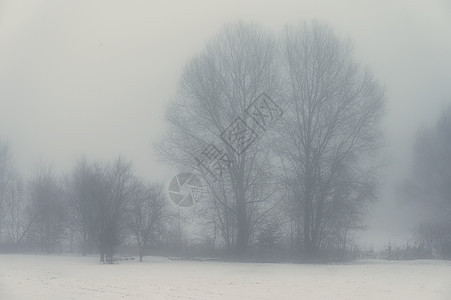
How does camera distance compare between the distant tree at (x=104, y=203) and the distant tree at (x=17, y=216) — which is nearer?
the distant tree at (x=104, y=203)

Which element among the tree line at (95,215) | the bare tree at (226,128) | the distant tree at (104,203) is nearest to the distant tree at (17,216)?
the tree line at (95,215)

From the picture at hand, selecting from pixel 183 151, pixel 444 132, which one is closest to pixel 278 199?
pixel 183 151

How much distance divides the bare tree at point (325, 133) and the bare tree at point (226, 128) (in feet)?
5.32

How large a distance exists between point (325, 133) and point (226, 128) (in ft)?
18.5

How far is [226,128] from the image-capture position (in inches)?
1213

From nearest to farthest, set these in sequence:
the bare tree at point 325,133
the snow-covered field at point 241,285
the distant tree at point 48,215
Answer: the snow-covered field at point 241,285, the bare tree at point 325,133, the distant tree at point 48,215

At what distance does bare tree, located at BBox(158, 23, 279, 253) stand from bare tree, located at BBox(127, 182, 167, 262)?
3553 millimetres

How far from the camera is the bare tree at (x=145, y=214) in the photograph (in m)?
32.9

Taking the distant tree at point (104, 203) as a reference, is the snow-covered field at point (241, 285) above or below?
below

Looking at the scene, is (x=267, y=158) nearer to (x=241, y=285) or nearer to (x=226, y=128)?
(x=226, y=128)

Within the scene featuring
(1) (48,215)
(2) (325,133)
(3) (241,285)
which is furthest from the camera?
(1) (48,215)

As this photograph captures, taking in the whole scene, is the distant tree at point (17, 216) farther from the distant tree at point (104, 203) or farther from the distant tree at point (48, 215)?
the distant tree at point (104, 203)

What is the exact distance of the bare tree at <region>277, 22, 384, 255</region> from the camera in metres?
29.7

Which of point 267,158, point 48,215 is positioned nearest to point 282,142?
point 267,158
